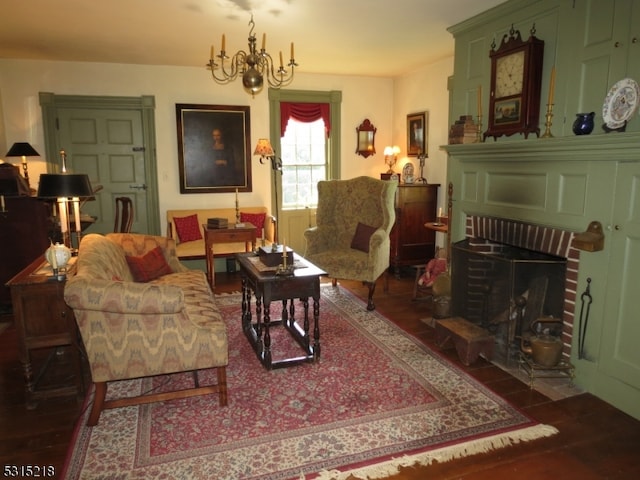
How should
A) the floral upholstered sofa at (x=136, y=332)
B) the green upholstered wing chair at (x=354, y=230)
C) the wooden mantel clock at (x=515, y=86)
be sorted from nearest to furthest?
the floral upholstered sofa at (x=136, y=332)
the wooden mantel clock at (x=515, y=86)
the green upholstered wing chair at (x=354, y=230)

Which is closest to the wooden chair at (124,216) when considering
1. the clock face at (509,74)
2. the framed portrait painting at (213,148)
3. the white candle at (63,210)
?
the framed portrait painting at (213,148)

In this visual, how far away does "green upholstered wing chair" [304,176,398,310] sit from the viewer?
4551 mm

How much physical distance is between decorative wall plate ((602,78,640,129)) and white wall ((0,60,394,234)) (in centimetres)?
427

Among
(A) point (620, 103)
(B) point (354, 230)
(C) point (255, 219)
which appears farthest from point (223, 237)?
(A) point (620, 103)

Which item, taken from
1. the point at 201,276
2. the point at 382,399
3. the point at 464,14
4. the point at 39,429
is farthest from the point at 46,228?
the point at 464,14

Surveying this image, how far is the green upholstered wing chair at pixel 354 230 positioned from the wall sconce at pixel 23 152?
11.2ft

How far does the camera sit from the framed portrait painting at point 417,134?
5996 mm

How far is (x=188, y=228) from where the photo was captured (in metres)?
5.81

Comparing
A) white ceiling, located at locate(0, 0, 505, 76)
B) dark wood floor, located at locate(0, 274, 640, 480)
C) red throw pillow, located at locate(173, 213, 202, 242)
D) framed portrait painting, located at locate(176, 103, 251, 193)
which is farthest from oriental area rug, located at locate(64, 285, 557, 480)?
framed portrait painting, located at locate(176, 103, 251, 193)

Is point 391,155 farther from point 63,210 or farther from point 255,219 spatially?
point 63,210

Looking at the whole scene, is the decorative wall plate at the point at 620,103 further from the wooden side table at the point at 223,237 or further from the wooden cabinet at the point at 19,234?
the wooden cabinet at the point at 19,234

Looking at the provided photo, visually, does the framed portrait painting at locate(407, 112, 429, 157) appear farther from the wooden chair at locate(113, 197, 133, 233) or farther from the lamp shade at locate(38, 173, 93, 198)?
the lamp shade at locate(38, 173, 93, 198)

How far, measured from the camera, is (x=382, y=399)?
283cm

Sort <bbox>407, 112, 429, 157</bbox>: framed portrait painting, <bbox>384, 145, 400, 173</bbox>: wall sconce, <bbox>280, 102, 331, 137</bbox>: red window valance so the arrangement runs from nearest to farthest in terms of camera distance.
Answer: <bbox>407, 112, 429, 157</bbox>: framed portrait painting
<bbox>280, 102, 331, 137</bbox>: red window valance
<bbox>384, 145, 400, 173</bbox>: wall sconce
